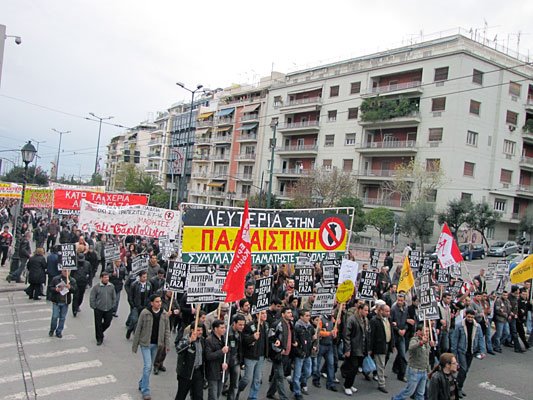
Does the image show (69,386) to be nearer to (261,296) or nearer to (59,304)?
(59,304)

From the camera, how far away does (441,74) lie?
144ft

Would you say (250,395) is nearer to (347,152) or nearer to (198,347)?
(198,347)

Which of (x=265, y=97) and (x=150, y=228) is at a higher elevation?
(x=265, y=97)

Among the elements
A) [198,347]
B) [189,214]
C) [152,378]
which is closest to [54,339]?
[152,378]

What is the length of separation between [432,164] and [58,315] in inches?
1547

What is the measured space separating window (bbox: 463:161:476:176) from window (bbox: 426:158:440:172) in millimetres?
2669

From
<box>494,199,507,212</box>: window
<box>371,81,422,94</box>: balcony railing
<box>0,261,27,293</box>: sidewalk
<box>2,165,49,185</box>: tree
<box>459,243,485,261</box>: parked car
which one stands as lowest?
<box>0,261,27,293</box>: sidewalk

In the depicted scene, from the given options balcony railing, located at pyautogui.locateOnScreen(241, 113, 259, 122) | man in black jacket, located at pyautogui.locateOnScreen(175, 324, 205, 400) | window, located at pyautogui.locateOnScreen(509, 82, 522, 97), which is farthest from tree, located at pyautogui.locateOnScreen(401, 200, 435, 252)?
man in black jacket, located at pyautogui.locateOnScreen(175, 324, 205, 400)

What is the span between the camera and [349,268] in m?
9.70

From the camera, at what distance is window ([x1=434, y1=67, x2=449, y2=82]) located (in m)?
43.3

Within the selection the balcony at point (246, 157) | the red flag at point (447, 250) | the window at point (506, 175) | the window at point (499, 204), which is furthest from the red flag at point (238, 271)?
the balcony at point (246, 157)

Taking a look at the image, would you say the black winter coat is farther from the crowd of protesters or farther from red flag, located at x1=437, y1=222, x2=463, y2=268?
red flag, located at x1=437, y1=222, x2=463, y2=268

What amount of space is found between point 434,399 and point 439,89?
136ft

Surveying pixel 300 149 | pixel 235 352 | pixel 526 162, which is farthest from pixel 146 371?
pixel 300 149
